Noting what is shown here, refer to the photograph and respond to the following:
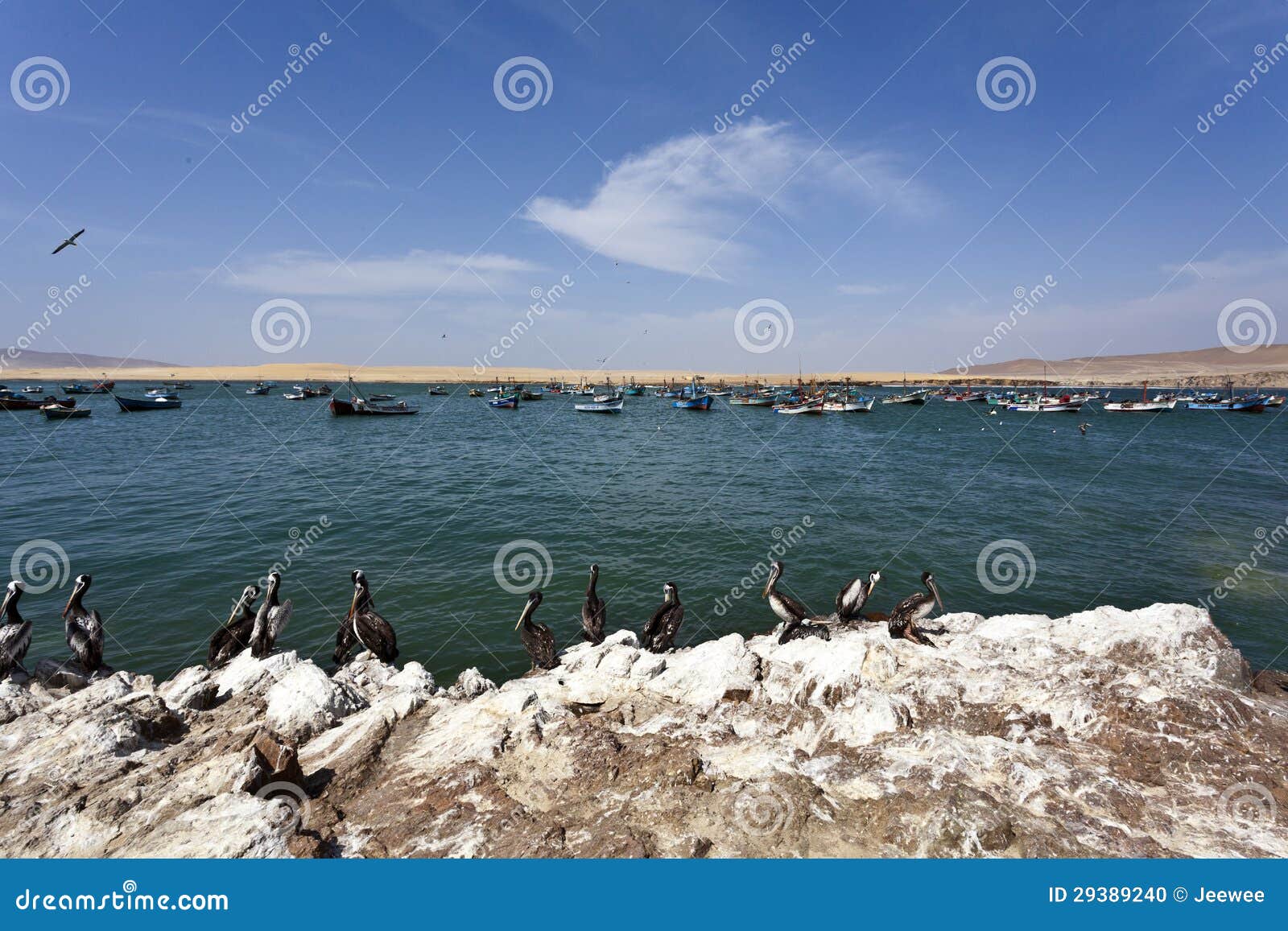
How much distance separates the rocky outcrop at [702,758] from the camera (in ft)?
16.7

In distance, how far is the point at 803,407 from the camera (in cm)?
8312

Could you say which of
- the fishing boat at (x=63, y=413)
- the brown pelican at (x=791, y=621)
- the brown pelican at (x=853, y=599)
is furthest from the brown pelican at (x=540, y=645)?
the fishing boat at (x=63, y=413)

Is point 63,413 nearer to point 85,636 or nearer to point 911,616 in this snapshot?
point 85,636

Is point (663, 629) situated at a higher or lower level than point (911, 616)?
lower

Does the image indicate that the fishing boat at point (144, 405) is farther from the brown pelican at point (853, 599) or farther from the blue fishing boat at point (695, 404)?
the brown pelican at point (853, 599)

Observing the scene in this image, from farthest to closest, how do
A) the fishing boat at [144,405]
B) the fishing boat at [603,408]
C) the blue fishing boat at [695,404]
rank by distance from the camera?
the blue fishing boat at [695,404] < the fishing boat at [603,408] < the fishing boat at [144,405]

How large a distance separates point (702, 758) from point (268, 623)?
914cm

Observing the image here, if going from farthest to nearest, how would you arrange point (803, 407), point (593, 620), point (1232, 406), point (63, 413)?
point (803, 407)
point (1232, 406)
point (63, 413)
point (593, 620)

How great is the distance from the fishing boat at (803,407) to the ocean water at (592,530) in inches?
1430

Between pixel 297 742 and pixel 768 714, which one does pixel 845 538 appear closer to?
pixel 768 714

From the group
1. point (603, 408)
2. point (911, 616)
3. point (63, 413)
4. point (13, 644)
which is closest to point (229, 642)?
point (13, 644)

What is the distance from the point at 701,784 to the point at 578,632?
308 inches

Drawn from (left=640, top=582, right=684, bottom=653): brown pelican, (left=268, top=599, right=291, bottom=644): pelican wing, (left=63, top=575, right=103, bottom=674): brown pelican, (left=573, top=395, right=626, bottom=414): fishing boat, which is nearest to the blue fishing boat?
(left=573, top=395, right=626, bottom=414): fishing boat

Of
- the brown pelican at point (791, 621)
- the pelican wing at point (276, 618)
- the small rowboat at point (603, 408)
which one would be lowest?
the pelican wing at point (276, 618)
